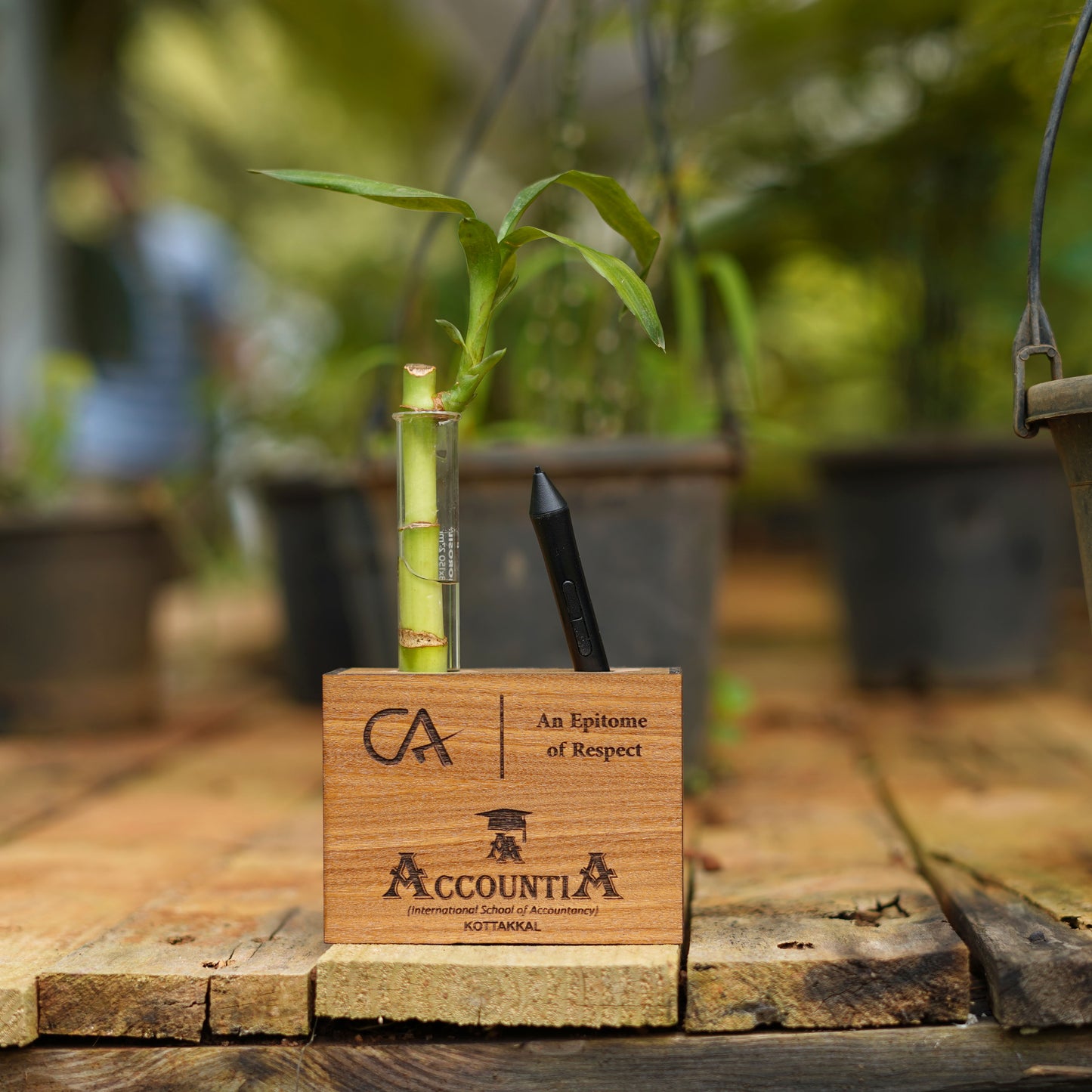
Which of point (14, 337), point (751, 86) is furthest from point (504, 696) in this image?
point (14, 337)

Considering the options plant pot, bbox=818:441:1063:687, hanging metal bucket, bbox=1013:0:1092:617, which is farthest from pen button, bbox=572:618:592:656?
plant pot, bbox=818:441:1063:687

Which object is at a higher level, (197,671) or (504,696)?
(197,671)

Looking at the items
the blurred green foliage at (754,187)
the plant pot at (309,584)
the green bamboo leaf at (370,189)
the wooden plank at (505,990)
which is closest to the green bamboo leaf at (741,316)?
the blurred green foliage at (754,187)

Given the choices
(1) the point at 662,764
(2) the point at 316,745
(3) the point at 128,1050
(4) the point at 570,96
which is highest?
(4) the point at 570,96

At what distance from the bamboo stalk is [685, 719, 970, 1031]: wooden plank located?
0.88 ft

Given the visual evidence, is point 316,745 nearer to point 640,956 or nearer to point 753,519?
point 640,956

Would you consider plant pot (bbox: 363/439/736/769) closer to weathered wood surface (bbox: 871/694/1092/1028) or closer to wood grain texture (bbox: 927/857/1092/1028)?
weathered wood surface (bbox: 871/694/1092/1028)

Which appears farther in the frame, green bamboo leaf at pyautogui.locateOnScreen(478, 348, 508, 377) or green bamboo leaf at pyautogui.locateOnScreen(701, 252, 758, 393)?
green bamboo leaf at pyautogui.locateOnScreen(701, 252, 758, 393)

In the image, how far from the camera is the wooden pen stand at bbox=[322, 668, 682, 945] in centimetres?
75

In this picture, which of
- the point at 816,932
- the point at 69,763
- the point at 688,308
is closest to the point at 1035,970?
the point at 816,932

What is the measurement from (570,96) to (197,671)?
1598mm

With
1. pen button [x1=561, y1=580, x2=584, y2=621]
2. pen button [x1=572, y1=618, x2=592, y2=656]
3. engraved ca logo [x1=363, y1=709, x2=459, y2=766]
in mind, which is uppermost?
pen button [x1=561, y1=580, x2=584, y2=621]

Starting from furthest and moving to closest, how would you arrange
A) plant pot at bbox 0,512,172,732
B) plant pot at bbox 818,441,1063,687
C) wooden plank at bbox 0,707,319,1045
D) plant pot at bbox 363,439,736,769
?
plant pot at bbox 818,441,1063,687 < plant pot at bbox 0,512,172,732 < plant pot at bbox 363,439,736,769 < wooden plank at bbox 0,707,319,1045

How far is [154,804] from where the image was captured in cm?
129
